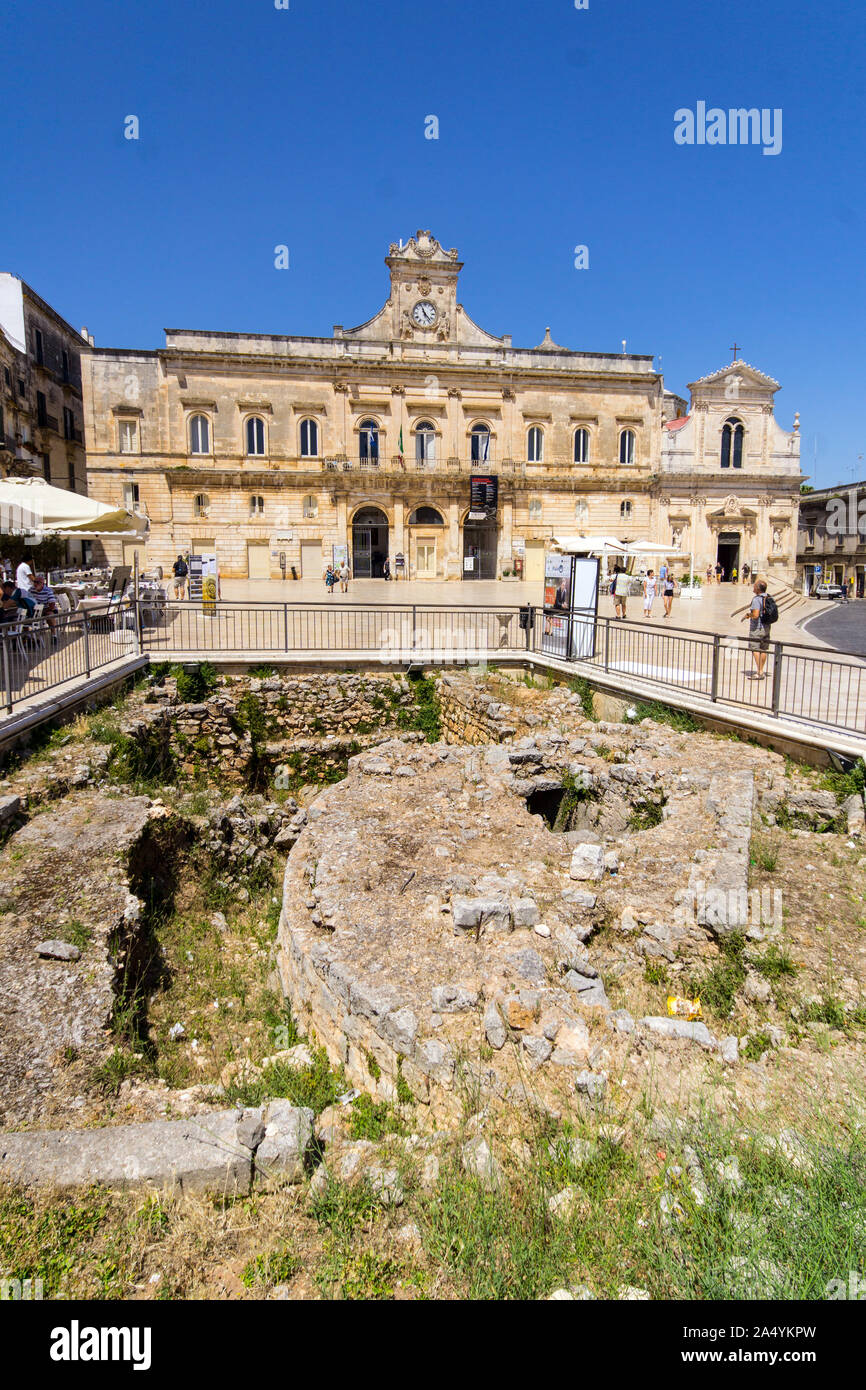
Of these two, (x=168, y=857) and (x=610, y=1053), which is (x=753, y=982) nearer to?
(x=610, y=1053)

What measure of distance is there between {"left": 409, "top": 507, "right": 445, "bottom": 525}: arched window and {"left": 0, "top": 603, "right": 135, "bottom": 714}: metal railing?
91.9 feet

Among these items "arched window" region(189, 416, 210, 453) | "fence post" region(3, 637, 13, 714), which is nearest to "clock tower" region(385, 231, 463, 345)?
"arched window" region(189, 416, 210, 453)

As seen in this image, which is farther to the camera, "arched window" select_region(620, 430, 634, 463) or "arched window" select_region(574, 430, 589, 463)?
"arched window" select_region(620, 430, 634, 463)

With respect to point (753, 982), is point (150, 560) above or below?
above

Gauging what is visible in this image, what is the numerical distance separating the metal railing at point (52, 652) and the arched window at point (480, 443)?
30442 mm

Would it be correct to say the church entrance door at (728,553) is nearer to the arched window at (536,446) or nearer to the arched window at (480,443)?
the arched window at (536,446)

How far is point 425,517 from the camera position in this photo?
40.0 m

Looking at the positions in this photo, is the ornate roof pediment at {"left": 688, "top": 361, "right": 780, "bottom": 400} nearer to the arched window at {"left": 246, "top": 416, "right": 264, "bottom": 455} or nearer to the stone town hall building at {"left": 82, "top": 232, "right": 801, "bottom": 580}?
the stone town hall building at {"left": 82, "top": 232, "right": 801, "bottom": 580}

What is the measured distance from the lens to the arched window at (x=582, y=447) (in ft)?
135

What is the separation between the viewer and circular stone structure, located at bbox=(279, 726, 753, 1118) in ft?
14.4

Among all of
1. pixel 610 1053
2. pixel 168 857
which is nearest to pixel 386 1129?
pixel 610 1053

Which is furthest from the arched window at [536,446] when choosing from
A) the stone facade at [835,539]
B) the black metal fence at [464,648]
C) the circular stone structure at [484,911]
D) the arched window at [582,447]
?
the circular stone structure at [484,911]

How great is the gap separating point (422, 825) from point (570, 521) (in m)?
36.0
